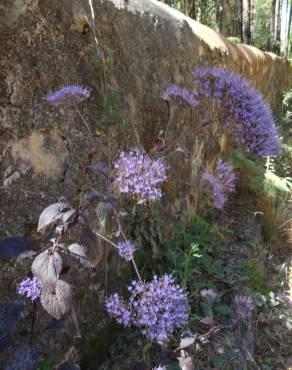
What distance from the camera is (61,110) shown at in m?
1.66

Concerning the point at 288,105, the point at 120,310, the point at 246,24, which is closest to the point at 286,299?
the point at 120,310

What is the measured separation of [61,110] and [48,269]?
0.75 meters

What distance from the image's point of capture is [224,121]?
175cm

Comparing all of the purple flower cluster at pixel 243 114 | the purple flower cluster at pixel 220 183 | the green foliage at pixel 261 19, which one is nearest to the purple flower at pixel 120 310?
the purple flower cluster at pixel 243 114

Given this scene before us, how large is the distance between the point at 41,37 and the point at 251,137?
3.08 ft

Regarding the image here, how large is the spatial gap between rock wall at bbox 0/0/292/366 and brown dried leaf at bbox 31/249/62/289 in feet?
1.24

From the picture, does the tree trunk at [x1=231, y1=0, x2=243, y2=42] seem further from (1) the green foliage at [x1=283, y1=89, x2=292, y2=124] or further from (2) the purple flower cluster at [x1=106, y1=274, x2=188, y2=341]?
(2) the purple flower cluster at [x1=106, y1=274, x2=188, y2=341]

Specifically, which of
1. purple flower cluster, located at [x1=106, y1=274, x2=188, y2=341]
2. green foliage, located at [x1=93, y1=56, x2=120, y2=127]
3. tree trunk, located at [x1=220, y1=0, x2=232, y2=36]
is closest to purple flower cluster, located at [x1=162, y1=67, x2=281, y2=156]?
green foliage, located at [x1=93, y1=56, x2=120, y2=127]

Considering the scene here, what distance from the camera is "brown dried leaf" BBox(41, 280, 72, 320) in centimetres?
116

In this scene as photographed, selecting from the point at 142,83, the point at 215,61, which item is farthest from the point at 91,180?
the point at 215,61

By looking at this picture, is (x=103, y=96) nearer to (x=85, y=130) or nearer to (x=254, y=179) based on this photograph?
(x=85, y=130)

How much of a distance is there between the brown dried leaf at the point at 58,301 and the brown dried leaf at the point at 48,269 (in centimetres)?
5

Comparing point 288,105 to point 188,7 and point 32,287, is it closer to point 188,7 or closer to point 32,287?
point 188,7

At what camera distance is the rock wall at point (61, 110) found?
148cm
